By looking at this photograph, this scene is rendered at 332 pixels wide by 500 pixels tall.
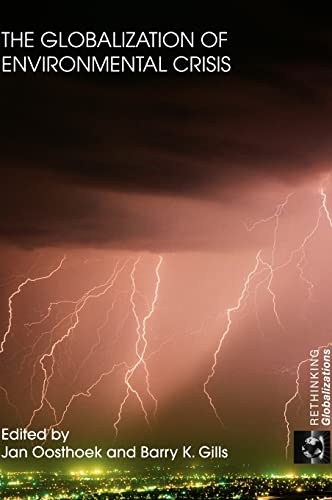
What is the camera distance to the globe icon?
25.6m

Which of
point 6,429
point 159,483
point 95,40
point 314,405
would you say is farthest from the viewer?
point 159,483

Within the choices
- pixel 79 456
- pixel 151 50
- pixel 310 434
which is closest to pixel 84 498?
pixel 79 456

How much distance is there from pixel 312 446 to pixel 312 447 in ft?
0.14

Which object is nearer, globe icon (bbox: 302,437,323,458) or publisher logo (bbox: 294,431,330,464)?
publisher logo (bbox: 294,431,330,464)

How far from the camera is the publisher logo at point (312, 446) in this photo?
25.4 metres

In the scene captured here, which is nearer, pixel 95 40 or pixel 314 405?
pixel 95 40

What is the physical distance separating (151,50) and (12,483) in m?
67.3

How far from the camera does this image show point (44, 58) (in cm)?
2209

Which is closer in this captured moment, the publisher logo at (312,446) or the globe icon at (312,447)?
the publisher logo at (312,446)

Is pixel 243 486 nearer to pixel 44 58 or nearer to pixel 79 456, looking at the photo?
pixel 79 456

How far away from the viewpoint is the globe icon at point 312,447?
83.9 ft

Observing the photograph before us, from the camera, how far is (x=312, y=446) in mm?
25734

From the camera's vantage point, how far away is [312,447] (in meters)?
25.8

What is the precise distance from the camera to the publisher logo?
25406 mm
